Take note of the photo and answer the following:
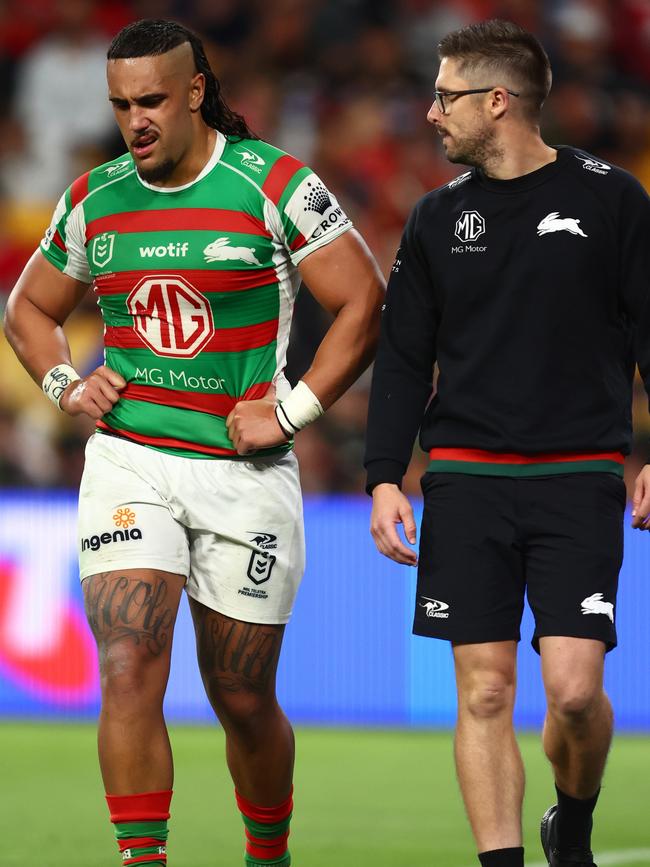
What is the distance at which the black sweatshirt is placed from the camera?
467cm

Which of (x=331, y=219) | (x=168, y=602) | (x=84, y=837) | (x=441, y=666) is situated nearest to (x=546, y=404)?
(x=331, y=219)

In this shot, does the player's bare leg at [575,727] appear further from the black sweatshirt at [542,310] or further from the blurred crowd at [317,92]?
the blurred crowd at [317,92]

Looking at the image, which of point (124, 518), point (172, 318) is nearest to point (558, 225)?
point (172, 318)

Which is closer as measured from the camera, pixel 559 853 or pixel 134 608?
pixel 134 608

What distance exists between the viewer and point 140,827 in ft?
15.0

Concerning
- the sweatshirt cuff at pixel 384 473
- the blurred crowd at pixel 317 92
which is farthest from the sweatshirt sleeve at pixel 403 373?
the blurred crowd at pixel 317 92

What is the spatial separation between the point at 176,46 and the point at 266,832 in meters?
2.41

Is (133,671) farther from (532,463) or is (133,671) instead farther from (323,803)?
(323,803)

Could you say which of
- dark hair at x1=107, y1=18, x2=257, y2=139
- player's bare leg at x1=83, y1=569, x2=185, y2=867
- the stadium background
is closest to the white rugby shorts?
player's bare leg at x1=83, y1=569, x2=185, y2=867

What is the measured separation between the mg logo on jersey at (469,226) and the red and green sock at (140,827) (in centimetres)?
178

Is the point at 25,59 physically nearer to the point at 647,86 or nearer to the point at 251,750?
the point at 647,86

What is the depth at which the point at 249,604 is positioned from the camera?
16.4 ft

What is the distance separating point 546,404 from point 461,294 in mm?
393

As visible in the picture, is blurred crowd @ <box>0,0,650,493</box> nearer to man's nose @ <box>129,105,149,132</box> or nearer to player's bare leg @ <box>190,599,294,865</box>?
player's bare leg @ <box>190,599,294,865</box>
